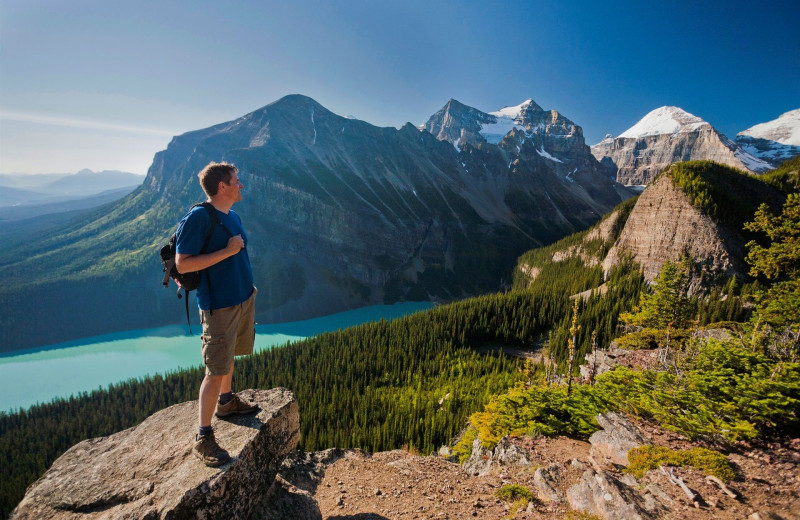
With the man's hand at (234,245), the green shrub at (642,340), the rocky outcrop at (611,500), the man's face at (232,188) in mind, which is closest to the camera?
the man's hand at (234,245)

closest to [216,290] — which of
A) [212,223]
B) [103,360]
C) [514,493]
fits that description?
[212,223]

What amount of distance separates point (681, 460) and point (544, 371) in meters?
35.1

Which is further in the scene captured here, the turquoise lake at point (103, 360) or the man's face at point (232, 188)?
the turquoise lake at point (103, 360)

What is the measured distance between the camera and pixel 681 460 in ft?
20.1

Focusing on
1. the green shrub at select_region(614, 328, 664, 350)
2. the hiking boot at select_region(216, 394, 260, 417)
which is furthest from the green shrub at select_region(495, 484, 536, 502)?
the green shrub at select_region(614, 328, 664, 350)

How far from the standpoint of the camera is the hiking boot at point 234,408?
6027mm

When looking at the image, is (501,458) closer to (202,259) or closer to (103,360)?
(202,259)

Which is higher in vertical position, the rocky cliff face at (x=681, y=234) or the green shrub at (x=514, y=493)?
the rocky cliff face at (x=681, y=234)

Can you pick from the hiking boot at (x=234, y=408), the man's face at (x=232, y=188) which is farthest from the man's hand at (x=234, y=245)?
the hiking boot at (x=234, y=408)

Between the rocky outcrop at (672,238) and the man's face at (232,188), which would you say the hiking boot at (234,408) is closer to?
the man's face at (232,188)

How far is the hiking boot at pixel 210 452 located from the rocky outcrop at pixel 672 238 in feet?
194

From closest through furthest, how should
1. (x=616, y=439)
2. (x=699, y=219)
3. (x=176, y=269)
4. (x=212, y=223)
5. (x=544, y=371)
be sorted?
1. (x=176, y=269)
2. (x=212, y=223)
3. (x=616, y=439)
4. (x=544, y=371)
5. (x=699, y=219)

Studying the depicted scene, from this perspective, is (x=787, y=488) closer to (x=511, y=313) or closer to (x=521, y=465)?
(x=521, y=465)

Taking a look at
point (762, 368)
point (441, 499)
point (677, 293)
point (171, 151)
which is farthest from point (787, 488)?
point (171, 151)
